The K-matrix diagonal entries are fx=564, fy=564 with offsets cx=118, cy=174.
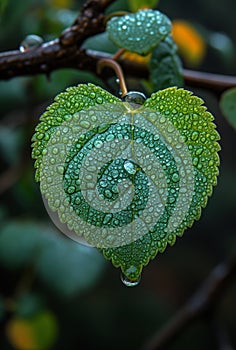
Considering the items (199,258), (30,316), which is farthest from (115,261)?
(199,258)

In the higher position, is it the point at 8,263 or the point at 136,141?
the point at 136,141

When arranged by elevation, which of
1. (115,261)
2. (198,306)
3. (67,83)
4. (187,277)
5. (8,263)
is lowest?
(187,277)

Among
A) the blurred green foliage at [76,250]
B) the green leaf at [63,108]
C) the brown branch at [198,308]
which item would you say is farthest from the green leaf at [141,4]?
the brown branch at [198,308]

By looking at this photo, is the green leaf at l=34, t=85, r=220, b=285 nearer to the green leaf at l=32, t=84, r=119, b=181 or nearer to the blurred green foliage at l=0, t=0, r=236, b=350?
the green leaf at l=32, t=84, r=119, b=181

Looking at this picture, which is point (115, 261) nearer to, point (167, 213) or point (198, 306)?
point (167, 213)

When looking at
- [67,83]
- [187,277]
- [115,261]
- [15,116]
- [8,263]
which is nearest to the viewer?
[115,261]

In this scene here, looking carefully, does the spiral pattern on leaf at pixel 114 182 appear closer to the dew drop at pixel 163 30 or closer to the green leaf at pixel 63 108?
the green leaf at pixel 63 108

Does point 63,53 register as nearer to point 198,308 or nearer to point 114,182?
point 114,182
